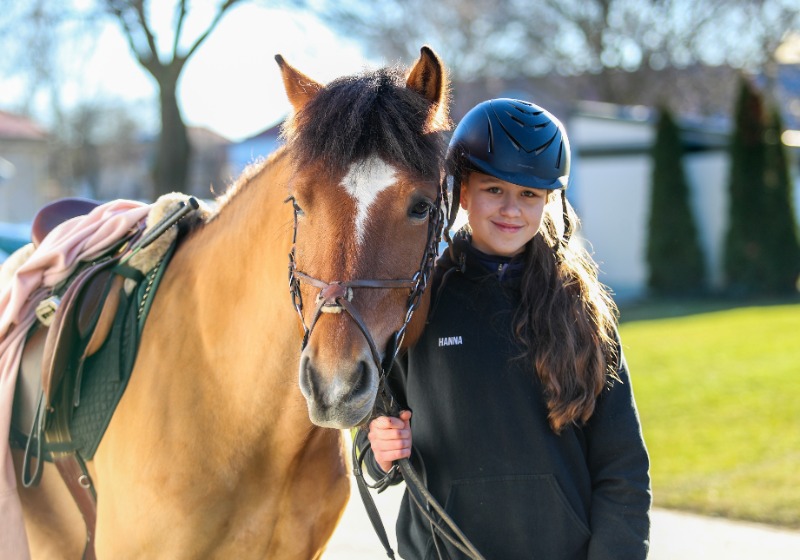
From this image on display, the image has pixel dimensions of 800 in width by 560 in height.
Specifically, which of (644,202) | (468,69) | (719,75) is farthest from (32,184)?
(719,75)

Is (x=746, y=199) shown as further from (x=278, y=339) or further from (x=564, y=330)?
(x=278, y=339)

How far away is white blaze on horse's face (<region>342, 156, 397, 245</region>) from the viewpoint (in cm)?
188

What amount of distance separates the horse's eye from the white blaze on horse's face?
0.27ft

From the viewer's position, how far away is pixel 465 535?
2.17 metres

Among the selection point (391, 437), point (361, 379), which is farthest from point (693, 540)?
point (361, 379)

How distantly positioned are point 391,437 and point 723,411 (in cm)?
582

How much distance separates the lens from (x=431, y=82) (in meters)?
2.08

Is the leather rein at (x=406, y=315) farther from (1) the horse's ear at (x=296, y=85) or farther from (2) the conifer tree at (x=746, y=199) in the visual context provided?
(2) the conifer tree at (x=746, y=199)

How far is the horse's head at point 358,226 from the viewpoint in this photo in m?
1.76

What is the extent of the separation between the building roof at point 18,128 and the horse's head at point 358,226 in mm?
26319

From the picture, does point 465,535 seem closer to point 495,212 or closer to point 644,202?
point 495,212

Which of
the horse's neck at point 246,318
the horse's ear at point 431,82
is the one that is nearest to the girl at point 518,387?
the horse's ear at point 431,82

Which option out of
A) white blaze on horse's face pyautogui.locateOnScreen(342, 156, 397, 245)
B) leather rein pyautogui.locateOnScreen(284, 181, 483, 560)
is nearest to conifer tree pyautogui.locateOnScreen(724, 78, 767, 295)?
leather rein pyautogui.locateOnScreen(284, 181, 483, 560)

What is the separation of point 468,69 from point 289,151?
23.0 meters
